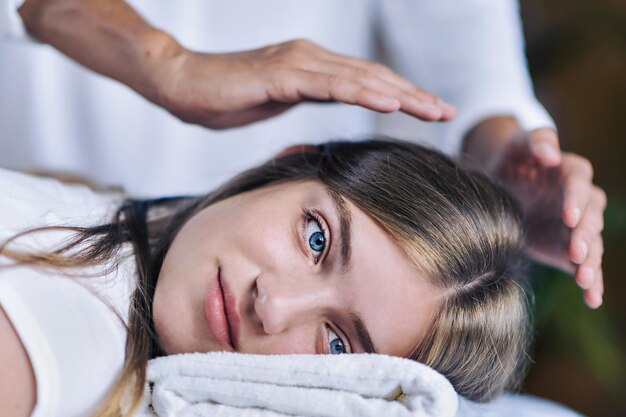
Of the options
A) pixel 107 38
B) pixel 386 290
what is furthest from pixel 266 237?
pixel 107 38

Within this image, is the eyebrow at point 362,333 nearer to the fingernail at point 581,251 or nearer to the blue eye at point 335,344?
the blue eye at point 335,344

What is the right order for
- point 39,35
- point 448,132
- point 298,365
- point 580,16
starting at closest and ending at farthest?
point 298,365 → point 39,35 → point 448,132 → point 580,16

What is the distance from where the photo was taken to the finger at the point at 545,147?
1.14 meters

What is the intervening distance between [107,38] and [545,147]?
742 millimetres

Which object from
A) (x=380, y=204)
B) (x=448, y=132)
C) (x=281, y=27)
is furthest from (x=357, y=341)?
(x=281, y=27)

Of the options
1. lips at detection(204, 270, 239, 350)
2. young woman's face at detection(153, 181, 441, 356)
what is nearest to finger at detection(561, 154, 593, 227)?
young woman's face at detection(153, 181, 441, 356)

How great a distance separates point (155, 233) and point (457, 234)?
0.46 metres

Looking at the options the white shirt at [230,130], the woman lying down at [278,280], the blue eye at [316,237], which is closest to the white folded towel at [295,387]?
the woman lying down at [278,280]

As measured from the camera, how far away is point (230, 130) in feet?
4.87

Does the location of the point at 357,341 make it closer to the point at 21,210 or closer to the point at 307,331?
the point at 307,331

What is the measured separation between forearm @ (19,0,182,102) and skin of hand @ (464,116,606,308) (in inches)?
24.0

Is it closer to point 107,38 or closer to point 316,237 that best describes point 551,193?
point 316,237

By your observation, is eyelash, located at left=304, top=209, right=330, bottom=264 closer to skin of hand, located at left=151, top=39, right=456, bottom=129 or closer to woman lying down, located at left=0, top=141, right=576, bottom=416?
woman lying down, located at left=0, top=141, right=576, bottom=416

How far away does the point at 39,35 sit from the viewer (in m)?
1.14
